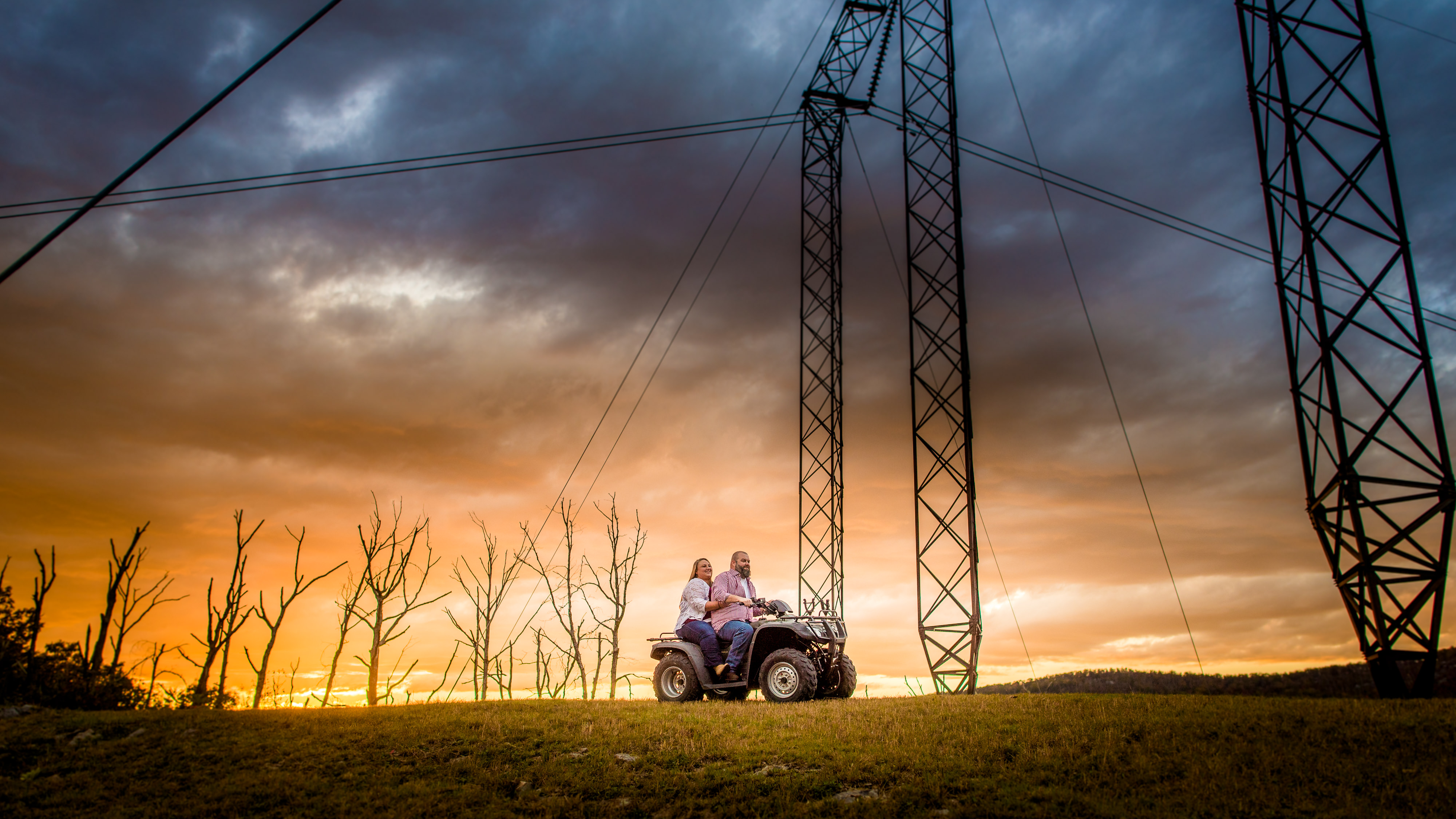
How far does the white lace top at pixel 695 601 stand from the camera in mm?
12883

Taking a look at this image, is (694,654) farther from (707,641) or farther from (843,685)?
(843,685)

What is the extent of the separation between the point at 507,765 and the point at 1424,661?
13.7 metres

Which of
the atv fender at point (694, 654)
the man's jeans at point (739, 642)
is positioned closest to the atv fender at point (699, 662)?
the atv fender at point (694, 654)

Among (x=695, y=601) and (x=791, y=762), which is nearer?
(x=791, y=762)

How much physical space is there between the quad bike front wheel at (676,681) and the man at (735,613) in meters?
0.53

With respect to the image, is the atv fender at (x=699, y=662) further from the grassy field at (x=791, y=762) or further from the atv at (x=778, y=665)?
the grassy field at (x=791, y=762)

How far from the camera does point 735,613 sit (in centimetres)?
1266

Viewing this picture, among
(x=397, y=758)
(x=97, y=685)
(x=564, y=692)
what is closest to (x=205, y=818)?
(x=397, y=758)

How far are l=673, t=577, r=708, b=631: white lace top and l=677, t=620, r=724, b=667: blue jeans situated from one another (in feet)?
0.29

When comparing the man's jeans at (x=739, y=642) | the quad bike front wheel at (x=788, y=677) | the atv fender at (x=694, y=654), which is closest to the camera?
the quad bike front wheel at (x=788, y=677)

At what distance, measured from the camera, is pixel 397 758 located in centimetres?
1021

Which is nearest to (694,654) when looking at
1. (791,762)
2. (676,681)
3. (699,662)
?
(699,662)

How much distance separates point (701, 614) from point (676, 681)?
135cm

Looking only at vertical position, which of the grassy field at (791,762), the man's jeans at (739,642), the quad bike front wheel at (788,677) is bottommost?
the grassy field at (791,762)
